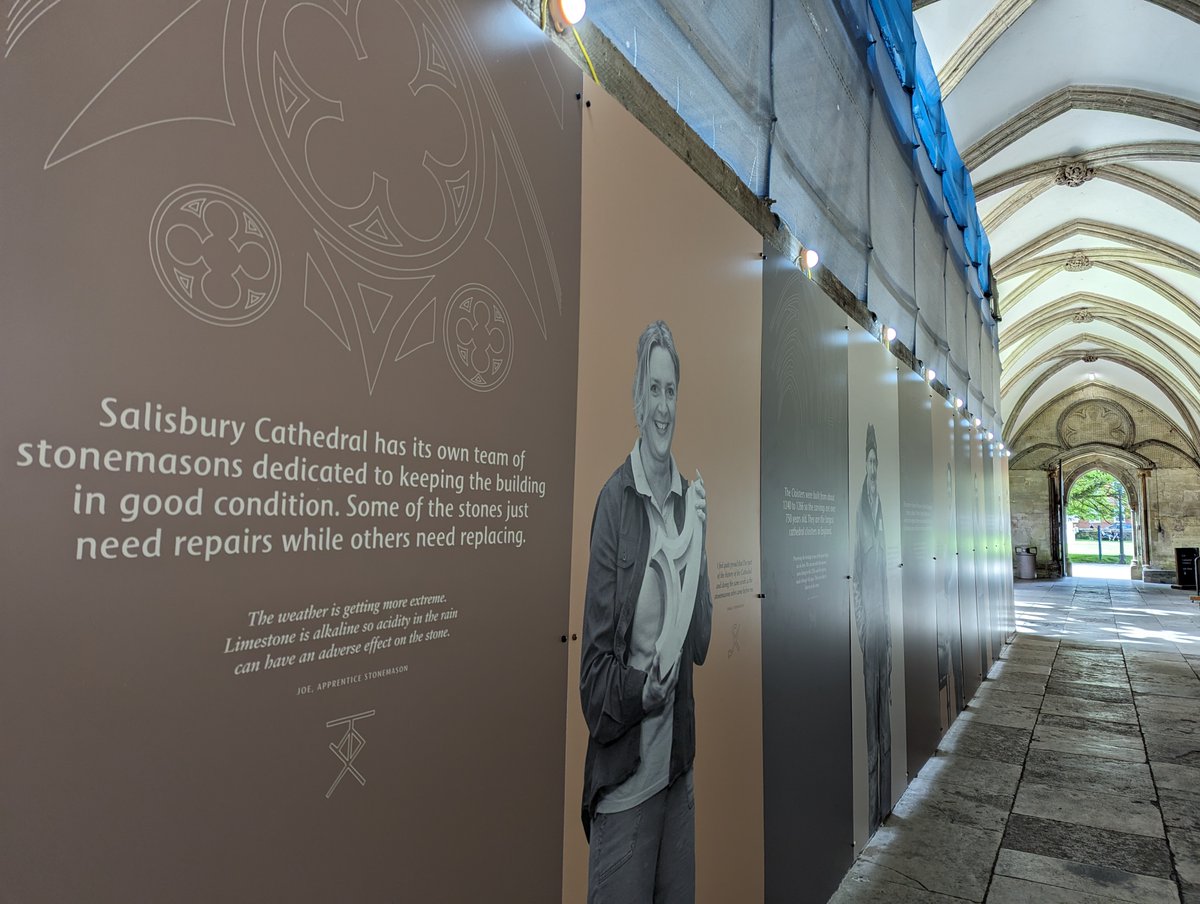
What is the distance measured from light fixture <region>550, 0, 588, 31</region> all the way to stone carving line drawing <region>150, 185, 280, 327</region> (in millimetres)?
1117

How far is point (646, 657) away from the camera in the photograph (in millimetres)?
1922

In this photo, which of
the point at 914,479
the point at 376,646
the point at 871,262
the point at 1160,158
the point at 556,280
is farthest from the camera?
the point at 1160,158

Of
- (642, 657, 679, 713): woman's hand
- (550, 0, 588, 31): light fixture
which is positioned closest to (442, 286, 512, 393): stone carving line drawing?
(550, 0, 588, 31): light fixture

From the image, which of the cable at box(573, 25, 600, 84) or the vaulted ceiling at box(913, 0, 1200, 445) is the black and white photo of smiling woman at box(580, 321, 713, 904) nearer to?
the cable at box(573, 25, 600, 84)

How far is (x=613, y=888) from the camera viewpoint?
5.95ft

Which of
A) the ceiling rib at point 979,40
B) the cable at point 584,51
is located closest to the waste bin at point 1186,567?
the ceiling rib at point 979,40

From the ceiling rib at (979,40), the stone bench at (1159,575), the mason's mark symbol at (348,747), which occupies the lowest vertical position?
the stone bench at (1159,575)

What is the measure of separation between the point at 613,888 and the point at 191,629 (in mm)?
1321

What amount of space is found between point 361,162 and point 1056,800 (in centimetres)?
537

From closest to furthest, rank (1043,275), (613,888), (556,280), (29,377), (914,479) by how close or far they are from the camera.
A: (29,377)
(556,280)
(613,888)
(914,479)
(1043,275)

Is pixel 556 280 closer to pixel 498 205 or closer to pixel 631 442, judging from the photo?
pixel 498 205

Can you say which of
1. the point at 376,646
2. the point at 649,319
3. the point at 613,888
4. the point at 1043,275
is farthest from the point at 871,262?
the point at 1043,275

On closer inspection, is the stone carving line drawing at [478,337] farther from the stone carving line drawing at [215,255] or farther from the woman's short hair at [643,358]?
the woman's short hair at [643,358]

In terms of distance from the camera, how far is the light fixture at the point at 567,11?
1.76 meters
